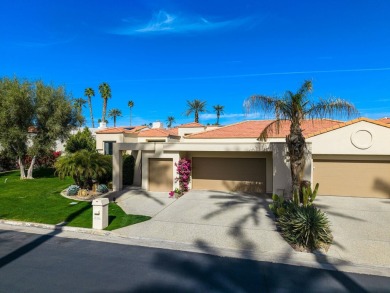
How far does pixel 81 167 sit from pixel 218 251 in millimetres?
10546

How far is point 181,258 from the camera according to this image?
8.05 m

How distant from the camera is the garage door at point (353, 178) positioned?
15289 millimetres

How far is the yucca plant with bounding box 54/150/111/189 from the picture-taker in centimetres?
1583

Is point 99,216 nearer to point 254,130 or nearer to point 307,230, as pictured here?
point 307,230

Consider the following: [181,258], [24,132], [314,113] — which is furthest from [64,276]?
[24,132]

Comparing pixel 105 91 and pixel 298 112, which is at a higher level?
pixel 105 91

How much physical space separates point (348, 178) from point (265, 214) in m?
6.76

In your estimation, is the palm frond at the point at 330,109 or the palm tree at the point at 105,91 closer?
the palm frond at the point at 330,109

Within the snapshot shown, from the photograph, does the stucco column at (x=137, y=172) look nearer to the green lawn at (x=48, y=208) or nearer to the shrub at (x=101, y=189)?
the shrub at (x=101, y=189)

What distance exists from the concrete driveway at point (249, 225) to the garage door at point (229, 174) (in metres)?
1.42

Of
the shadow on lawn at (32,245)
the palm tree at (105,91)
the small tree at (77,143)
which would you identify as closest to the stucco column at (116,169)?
the small tree at (77,143)

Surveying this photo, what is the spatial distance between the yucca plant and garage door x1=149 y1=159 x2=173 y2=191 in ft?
10.2

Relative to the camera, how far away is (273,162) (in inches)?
600

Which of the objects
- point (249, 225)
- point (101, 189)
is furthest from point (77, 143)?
point (249, 225)
